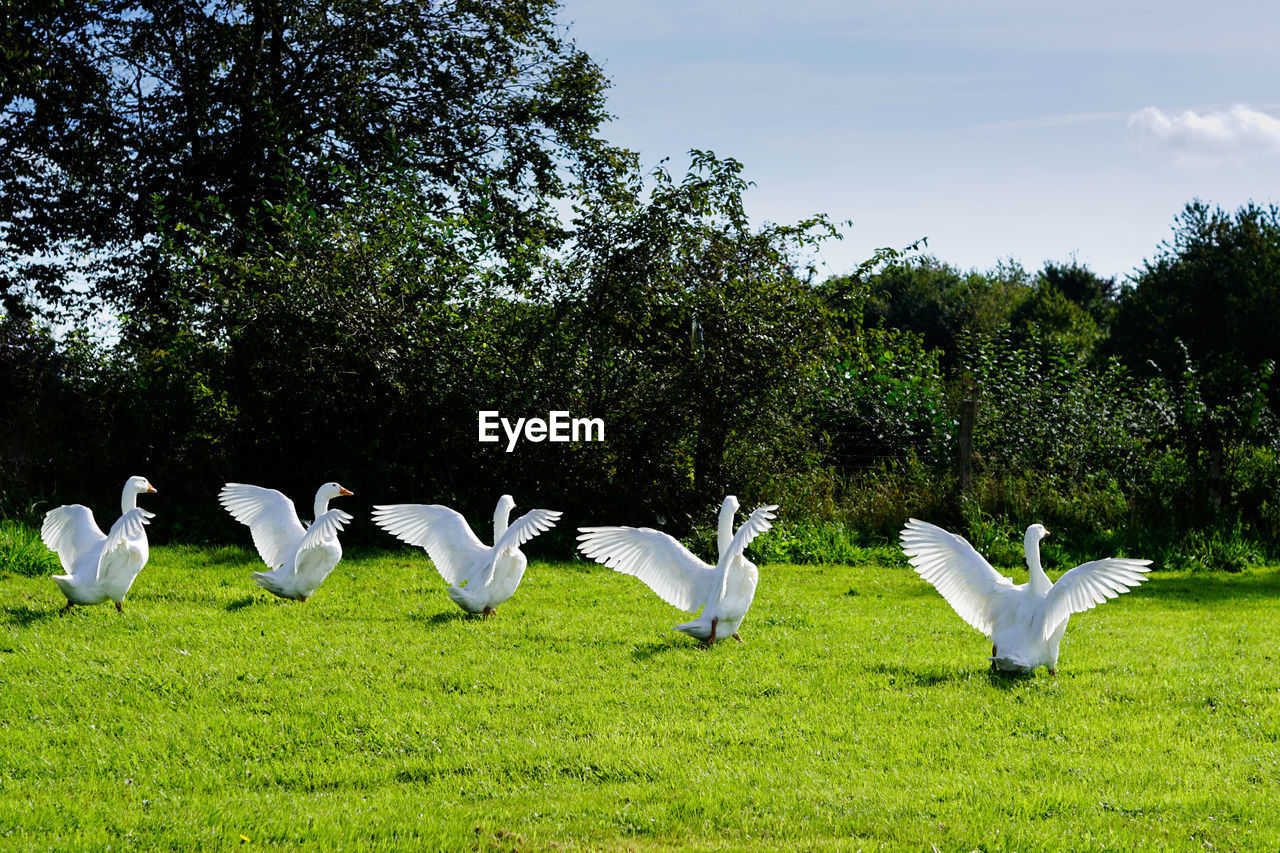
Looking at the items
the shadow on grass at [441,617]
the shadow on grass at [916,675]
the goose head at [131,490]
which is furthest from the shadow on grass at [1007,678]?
the goose head at [131,490]

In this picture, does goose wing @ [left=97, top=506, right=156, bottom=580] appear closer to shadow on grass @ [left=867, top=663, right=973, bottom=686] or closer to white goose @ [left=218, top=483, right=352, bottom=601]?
white goose @ [left=218, top=483, right=352, bottom=601]

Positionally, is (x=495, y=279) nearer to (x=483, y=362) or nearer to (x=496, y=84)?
(x=483, y=362)

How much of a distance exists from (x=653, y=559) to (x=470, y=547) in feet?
6.05

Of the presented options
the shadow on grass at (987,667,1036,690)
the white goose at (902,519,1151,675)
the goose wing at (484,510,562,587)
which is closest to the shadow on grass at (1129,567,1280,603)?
the white goose at (902,519,1151,675)

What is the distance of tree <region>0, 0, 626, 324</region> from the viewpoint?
18078mm

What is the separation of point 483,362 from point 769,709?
7.94 m

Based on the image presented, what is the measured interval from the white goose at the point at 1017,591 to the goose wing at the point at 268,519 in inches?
223

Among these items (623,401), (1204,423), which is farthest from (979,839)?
(1204,423)

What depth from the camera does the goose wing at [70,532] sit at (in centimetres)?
912

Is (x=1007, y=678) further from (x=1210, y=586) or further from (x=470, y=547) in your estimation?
(x=1210, y=586)

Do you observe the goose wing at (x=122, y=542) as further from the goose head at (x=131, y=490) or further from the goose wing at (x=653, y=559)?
the goose wing at (x=653, y=559)

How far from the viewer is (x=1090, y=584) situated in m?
7.42

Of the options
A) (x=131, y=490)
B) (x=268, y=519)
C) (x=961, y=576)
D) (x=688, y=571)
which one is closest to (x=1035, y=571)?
(x=961, y=576)

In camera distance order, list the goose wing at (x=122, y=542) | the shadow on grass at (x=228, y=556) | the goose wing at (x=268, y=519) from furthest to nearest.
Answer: the shadow on grass at (x=228, y=556)
the goose wing at (x=268, y=519)
the goose wing at (x=122, y=542)
